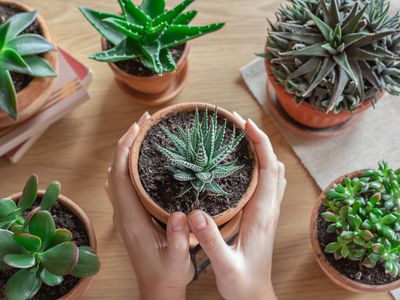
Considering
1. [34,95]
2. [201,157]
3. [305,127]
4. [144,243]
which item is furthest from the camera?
[305,127]

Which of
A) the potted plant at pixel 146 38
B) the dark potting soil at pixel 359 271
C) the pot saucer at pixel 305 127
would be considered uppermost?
the potted plant at pixel 146 38

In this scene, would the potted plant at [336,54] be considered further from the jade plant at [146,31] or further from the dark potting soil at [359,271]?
the dark potting soil at [359,271]

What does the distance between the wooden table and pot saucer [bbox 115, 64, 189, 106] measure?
0.08 ft

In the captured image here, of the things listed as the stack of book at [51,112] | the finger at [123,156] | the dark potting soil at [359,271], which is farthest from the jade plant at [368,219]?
the stack of book at [51,112]

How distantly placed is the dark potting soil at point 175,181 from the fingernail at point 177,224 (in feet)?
0.12

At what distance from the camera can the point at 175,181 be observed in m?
0.87

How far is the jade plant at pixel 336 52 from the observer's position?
0.96m

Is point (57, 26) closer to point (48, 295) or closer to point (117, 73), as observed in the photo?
point (117, 73)

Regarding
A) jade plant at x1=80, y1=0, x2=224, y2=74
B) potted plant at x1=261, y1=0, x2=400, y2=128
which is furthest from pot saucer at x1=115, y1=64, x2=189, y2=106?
potted plant at x1=261, y1=0, x2=400, y2=128

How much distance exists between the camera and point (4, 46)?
0.99 m

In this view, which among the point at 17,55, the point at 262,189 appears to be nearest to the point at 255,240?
the point at 262,189

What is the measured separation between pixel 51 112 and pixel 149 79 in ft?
0.76

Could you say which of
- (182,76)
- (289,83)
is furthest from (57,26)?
(289,83)

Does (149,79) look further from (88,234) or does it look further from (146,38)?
(88,234)
